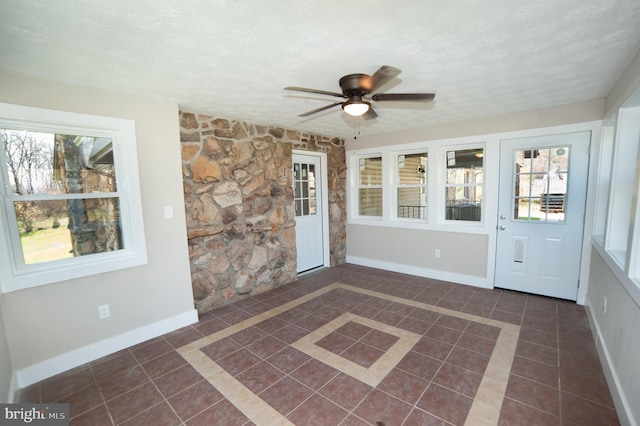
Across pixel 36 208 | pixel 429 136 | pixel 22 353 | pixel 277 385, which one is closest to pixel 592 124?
pixel 429 136

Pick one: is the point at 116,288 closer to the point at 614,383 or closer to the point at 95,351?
the point at 95,351

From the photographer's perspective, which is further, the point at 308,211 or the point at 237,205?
the point at 308,211

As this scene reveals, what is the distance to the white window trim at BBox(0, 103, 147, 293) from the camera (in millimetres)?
2090

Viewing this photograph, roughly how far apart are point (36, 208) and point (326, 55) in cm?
259

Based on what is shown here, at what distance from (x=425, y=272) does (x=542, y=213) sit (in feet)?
5.71

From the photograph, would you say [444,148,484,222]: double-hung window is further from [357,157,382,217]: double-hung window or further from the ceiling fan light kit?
the ceiling fan light kit

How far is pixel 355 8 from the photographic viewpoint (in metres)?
1.43

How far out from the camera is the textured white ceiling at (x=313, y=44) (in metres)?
1.43

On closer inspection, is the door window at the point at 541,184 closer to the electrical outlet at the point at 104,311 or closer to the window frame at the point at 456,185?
the window frame at the point at 456,185

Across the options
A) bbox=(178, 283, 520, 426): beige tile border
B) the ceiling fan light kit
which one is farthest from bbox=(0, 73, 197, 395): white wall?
the ceiling fan light kit

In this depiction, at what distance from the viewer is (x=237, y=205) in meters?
3.62

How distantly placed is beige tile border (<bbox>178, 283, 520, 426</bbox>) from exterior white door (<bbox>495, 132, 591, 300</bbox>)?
113 cm

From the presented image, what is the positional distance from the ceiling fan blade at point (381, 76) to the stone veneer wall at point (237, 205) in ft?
6.90

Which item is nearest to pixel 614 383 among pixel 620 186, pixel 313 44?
pixel 620 186
